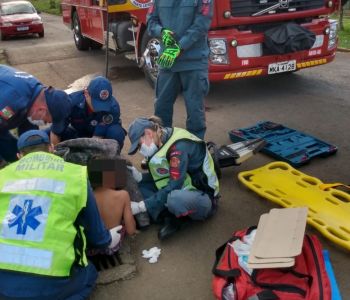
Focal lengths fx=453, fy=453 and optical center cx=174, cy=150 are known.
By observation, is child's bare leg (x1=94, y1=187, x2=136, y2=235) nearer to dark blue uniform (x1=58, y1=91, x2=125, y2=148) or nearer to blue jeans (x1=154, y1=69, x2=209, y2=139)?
dark blue uniform (x1=58, y1=91, x2=125, y2=148)

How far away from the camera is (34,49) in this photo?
41.8 feet

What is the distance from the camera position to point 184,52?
4.22 m


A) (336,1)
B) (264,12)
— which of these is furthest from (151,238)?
(336,1)

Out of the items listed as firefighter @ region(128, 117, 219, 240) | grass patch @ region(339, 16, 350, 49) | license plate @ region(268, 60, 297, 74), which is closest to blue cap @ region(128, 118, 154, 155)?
firefighter @ region(128, 117, 219, 240)

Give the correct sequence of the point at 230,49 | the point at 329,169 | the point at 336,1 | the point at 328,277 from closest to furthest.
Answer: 1. the point at 328,277
2. the point at 329,169
3. the point at 230,49
4. the point at 336,1

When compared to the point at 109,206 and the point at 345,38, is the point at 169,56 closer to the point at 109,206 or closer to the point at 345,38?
the point at 109,206

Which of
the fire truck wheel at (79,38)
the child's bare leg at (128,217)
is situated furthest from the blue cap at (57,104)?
the fire truck wheel at (79,38)

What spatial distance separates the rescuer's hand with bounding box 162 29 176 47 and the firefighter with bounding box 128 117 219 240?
1.10 m

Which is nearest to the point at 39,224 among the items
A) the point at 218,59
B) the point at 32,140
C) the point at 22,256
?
the point at 22,256

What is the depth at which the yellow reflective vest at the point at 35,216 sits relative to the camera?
7.06 ft

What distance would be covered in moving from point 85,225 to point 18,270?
48 cm

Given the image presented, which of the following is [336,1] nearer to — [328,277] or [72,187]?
[328,277]

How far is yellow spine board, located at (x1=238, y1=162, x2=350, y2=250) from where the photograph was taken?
10.3ft

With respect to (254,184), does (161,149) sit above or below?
above
